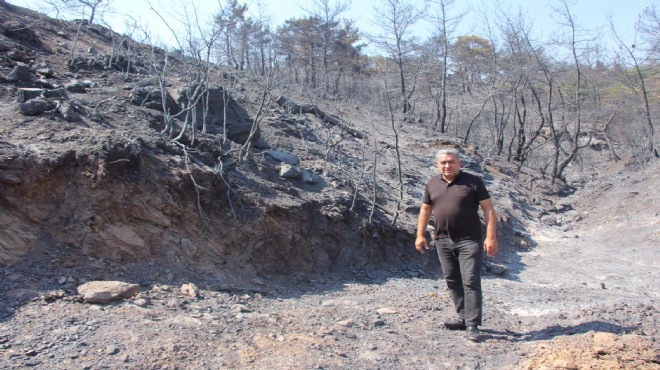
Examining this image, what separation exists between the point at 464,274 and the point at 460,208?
17.2 inches

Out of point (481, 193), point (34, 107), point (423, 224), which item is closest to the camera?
point (481, 193)

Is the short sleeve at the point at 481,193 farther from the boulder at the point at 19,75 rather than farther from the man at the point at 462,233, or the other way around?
the boulder at the point at 19,75

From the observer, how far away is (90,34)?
1130 cm

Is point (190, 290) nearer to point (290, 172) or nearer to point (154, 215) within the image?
point (154, 215)

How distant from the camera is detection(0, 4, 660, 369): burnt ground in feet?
10.2

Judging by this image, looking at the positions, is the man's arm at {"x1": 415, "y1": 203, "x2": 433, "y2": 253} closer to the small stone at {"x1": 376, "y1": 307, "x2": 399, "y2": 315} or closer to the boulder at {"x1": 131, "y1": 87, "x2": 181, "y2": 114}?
the small stone at {"x1": 376, "y1": 307, "x2": 399, "y2": 315}

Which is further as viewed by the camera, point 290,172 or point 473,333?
point 290,172

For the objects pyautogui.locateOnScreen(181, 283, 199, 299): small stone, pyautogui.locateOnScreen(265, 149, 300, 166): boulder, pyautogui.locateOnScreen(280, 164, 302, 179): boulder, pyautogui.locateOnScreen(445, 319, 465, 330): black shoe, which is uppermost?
pyautogui.locateOnScreen(265, 149, 300, 166): boulder

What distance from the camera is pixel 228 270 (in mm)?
4598

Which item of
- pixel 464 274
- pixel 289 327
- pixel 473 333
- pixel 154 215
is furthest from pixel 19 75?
pixel 473 333

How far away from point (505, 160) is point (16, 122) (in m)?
13.0

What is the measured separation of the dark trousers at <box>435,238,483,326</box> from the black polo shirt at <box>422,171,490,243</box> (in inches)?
2.4

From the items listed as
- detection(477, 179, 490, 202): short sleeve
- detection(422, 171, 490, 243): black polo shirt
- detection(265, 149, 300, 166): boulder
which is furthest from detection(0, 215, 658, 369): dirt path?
detection(265, 149, 300, 166): boulder

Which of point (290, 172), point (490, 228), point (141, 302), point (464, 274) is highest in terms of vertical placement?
point (490, 228)
